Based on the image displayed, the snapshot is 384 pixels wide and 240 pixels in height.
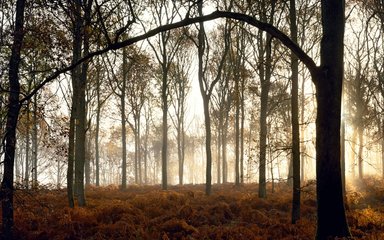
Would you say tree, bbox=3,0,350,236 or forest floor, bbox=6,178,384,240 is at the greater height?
tree, bbox=3,0,350,236

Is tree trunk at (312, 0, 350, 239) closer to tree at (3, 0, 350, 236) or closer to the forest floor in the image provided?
tree at (3, 0, 350, 236)

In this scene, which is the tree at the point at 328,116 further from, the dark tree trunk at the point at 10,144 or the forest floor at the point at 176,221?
the dark tree trunk at the point at 10,144

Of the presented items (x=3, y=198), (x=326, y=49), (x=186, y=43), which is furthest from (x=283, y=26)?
(x=3, y=198)

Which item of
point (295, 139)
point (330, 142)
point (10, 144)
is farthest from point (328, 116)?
point (10, 144)

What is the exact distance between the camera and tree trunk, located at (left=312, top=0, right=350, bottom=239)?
6.05 meters

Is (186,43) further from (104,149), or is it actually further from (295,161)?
(104,149)

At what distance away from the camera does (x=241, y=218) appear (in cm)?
1121

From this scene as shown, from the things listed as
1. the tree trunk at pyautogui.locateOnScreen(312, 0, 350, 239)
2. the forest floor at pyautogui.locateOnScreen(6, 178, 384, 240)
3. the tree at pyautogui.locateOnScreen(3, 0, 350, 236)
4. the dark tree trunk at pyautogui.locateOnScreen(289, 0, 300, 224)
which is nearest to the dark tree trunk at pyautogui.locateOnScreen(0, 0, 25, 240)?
the forest floor at pyautogui.locateOnScreen(6, 178, 384, 240)

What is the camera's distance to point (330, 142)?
6.07 metres

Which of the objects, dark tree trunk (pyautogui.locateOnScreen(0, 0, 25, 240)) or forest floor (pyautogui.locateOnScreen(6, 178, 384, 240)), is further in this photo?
forest floor (pyautogui.locateOnScreen(6, 178, 384, 240))

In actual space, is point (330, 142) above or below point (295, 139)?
below

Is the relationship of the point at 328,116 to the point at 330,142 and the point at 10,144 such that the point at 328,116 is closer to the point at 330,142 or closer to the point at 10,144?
the point at 330,142

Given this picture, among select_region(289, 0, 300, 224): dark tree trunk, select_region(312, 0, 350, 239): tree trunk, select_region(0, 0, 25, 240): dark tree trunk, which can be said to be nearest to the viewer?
select_region(312, 0, 350, 239): tree trunk

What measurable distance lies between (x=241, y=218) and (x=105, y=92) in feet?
63.1
